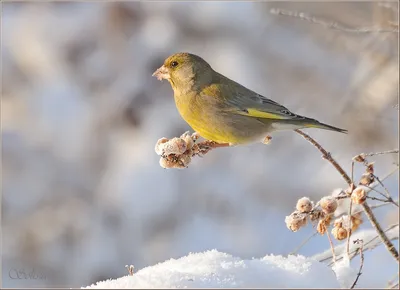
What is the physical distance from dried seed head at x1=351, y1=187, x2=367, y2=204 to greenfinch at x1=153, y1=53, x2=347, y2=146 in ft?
2.56

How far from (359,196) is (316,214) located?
19cm

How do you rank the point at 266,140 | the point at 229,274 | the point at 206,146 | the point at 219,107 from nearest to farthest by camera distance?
the point at 229,274
the point at 206,146
the point at 266,140
the point at 219,107

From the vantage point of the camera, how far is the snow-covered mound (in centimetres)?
114

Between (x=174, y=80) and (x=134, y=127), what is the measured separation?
2566 millimetres

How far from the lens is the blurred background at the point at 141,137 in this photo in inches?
195

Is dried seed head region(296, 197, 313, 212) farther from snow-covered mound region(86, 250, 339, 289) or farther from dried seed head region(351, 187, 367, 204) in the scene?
snow-covered mound region(86, 250, 339, 289)

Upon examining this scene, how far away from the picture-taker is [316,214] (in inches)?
68.6

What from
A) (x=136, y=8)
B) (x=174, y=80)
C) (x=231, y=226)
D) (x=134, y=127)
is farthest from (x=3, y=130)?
(x=174, y=80)

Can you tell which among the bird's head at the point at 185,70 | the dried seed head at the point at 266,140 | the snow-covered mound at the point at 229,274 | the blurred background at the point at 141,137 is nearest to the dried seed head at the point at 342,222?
the snow-covered mound at the point at 229,274

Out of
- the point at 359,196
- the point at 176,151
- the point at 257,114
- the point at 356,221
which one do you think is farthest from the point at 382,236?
the point at 257,114

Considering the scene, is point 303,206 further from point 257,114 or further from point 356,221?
point 257,114

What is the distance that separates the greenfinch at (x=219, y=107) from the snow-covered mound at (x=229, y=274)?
3.59ft

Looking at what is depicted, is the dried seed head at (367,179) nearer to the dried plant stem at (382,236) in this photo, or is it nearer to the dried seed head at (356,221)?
the dried plant stem at (382,236)

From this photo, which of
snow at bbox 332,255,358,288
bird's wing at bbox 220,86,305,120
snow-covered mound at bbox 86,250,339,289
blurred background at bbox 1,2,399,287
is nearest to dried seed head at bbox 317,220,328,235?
snow at bbox 332,255,358,288
